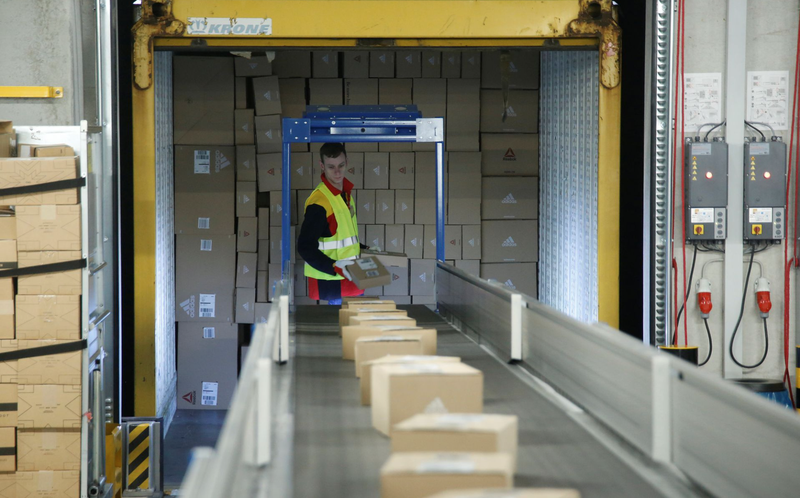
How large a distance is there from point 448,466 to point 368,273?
315cm

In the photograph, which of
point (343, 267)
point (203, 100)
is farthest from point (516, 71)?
point (343, 267)

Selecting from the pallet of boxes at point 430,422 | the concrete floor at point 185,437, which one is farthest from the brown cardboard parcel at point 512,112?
the pallet of boxes at point 430,422

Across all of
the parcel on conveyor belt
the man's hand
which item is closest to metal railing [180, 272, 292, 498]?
the parcel on conveyor belt

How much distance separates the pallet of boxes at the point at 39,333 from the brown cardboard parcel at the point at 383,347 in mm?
1783

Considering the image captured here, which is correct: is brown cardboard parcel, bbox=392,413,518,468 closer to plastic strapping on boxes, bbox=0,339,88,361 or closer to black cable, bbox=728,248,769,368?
plastic strapping on boxes, bbox=0,339,88,361

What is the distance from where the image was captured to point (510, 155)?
7539 millimetres

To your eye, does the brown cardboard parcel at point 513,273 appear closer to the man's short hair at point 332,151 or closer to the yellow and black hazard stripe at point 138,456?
the man's short hair at point 332,151

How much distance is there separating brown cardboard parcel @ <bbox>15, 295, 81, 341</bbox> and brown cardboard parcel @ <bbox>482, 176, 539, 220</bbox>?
4.30 m

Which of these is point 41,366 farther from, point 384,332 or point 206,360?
point 206,360

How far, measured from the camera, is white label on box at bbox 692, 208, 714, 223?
4.91 metres

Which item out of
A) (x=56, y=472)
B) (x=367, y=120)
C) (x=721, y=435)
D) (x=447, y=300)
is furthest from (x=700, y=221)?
(x=56, y=472)

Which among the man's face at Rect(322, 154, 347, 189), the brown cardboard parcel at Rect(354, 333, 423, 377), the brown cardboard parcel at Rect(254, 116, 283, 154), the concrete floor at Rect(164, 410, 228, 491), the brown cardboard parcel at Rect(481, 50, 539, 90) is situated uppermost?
the brown cardboard parcel at Rect(481, 50, 539, 90)

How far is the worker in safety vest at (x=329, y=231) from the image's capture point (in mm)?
5711

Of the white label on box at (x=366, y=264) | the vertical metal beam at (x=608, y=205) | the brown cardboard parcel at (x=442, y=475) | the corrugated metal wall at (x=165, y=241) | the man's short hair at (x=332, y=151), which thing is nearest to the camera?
the brown cardboard parcel at (x=442, y=475)
